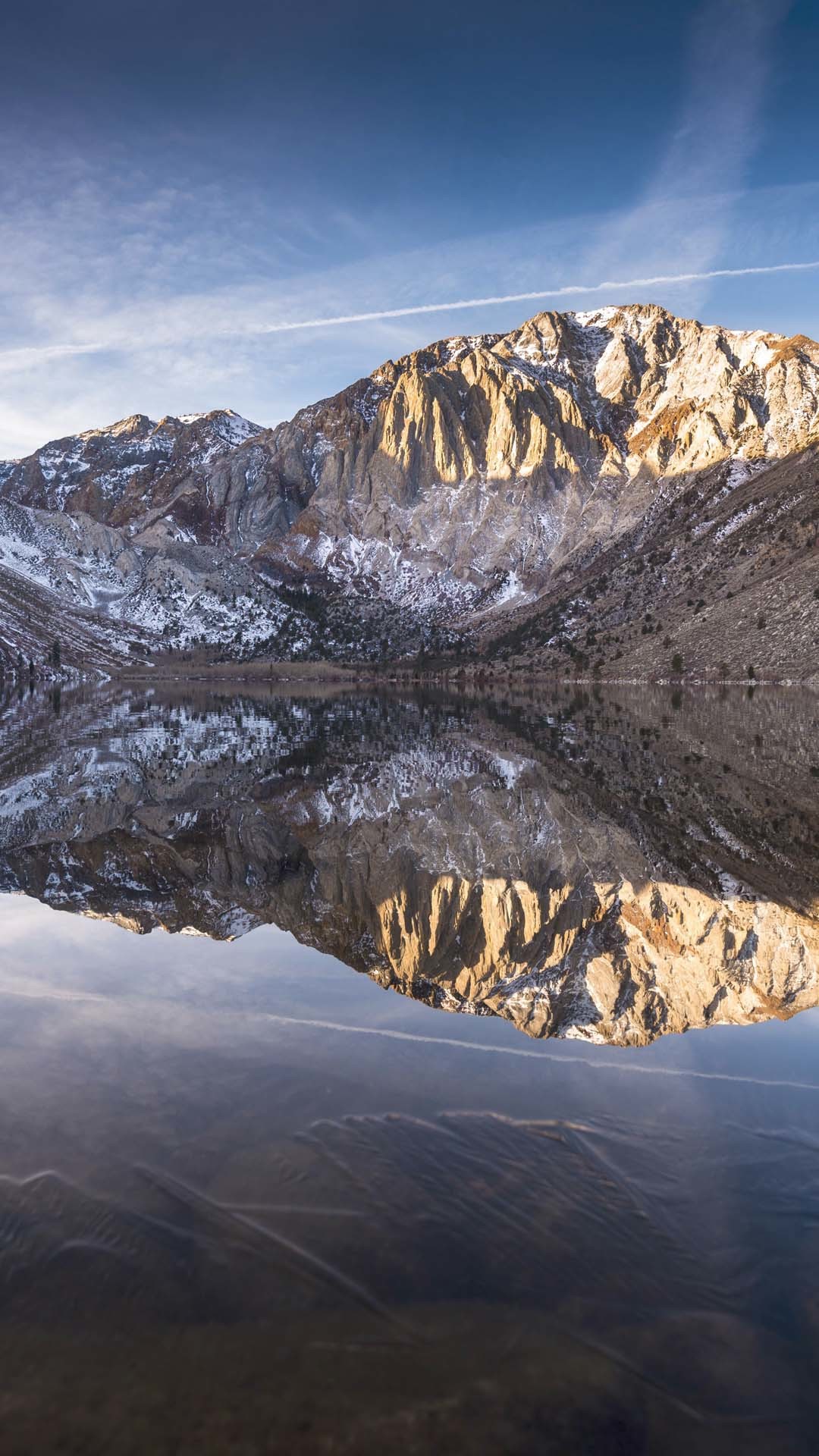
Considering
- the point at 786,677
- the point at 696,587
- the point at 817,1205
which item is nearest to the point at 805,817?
the point at 817,1205

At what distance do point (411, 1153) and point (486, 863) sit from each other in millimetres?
11805

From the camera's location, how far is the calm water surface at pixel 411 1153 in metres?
4.83

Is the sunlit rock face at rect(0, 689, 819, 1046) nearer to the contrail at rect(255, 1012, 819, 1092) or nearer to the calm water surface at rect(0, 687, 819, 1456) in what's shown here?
the calm water surface at rect(0, 687, 819, 1456)

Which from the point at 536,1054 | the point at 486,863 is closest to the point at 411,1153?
the point at 536,1054

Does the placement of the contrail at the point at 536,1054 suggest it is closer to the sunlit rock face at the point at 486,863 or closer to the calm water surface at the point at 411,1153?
the calm water surface at the point at 411,1153

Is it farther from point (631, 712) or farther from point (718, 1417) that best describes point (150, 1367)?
point (631, 712)

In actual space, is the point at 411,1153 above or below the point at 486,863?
below

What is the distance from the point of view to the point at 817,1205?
676 centimetres

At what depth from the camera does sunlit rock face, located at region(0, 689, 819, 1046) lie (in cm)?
1195

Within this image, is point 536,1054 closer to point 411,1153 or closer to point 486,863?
point 411,1153

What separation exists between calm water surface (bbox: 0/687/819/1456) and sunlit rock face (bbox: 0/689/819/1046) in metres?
0.12

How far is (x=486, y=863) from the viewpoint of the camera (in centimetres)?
1898

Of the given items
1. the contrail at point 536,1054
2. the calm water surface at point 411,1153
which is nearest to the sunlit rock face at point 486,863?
the calm water surface at point 411,1153

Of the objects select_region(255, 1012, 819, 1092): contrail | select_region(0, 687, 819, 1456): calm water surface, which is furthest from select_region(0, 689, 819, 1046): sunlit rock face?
select_region(255, 1012, 819, 1092): contrail
